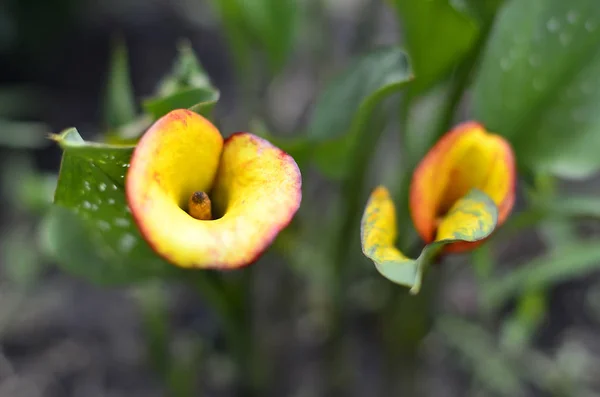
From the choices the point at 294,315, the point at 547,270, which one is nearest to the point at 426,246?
the point at 547,270

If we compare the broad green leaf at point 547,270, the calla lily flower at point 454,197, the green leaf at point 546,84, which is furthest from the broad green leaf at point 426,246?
the broad green leaf at point 547,270

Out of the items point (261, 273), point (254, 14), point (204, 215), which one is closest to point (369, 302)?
point (261, 273)

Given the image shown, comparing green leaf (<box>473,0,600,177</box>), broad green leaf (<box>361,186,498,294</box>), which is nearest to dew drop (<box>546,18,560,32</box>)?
green leaf (<box>473,0,600,177</box>)

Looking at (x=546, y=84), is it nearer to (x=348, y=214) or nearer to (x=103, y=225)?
(x=348, y=214)

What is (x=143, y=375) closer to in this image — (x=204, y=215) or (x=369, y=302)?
(x=369, y=302)

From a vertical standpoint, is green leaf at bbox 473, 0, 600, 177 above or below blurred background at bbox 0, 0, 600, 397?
above

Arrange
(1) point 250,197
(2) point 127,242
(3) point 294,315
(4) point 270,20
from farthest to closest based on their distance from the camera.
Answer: (3) point 294,315 < (4) point 270,20 < (2) point 127,242 < (1) point 250,197

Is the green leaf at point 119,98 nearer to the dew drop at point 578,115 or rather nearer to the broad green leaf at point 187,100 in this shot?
the broad green leaf at point 187,100

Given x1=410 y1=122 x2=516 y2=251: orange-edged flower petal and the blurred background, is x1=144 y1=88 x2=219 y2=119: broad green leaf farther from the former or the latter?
the blurred background
